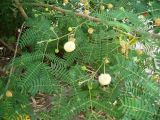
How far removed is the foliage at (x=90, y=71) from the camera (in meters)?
1.39

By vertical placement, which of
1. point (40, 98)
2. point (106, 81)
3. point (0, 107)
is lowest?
point (40, 98)

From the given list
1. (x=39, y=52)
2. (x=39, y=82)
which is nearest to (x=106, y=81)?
(x=39, y=82)

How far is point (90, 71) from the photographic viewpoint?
1645 millimetres

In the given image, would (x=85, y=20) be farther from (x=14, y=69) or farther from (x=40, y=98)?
(x=40, y=98)

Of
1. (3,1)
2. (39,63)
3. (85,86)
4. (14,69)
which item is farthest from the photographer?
(3,1)

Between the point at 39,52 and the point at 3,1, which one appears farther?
the point at 3,1

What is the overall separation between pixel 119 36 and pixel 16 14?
41.6 inches

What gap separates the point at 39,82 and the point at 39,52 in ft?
0.57

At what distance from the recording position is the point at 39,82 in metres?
1.65

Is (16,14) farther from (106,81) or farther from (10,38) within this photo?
(106,81)

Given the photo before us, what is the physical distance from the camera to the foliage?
4.56ft

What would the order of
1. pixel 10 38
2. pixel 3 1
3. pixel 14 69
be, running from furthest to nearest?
1. pixel 10 38
2. pixel 3 1
3. pixel 14 69

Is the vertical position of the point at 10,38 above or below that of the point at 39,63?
below

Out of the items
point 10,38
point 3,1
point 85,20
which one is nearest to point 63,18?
point 85,20
